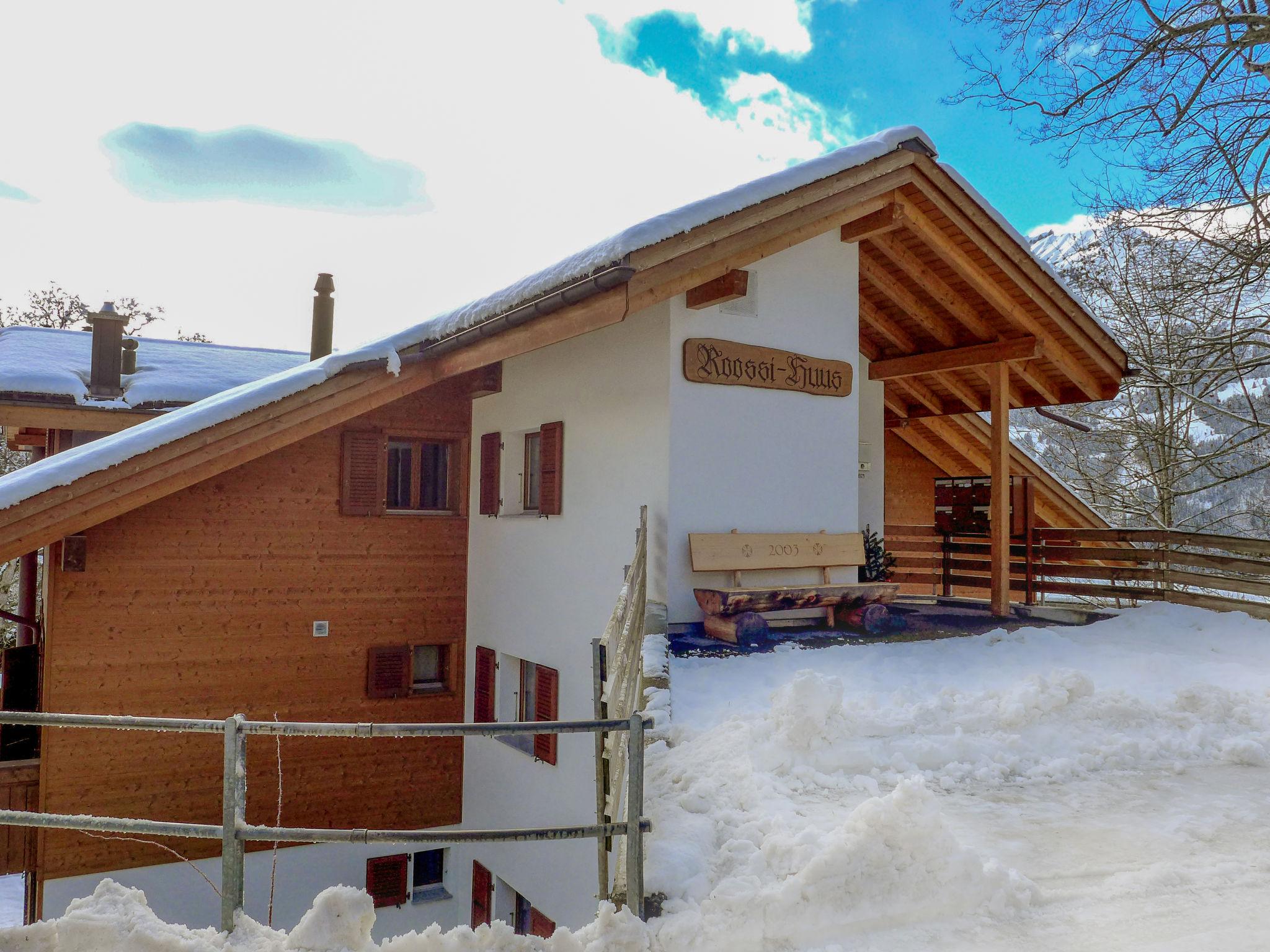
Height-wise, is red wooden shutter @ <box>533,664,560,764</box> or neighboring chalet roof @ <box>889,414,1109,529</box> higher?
neighboring chalet roof @ <box>889,414,1109,529</box>

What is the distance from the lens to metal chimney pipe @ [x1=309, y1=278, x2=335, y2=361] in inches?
591

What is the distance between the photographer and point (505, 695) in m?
10.8

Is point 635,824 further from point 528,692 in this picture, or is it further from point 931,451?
point 931,451

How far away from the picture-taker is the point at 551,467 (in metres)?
9.90

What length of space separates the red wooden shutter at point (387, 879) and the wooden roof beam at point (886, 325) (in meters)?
8.99

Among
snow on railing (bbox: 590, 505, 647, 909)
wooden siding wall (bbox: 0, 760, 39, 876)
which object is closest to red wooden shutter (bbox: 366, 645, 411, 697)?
wooden siding wall (bbox: 0, 760, 39, 876)

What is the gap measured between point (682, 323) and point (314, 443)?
16.5 ft

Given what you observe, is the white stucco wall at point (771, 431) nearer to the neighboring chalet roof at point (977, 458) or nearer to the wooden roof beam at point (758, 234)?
the wooden roof beam at point (758, 234)

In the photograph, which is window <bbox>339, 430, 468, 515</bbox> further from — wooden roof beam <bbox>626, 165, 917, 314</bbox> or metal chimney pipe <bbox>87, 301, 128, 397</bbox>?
wooden roof beam <bbox>626, 165, 917, 314</bbox>

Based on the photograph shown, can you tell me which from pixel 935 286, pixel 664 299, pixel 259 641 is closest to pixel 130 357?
pixel 259 641

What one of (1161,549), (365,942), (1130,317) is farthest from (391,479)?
(1130,317)

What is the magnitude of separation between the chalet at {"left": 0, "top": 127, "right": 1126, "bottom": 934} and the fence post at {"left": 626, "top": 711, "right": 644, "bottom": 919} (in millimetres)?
4111

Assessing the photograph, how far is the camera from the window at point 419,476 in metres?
11.3

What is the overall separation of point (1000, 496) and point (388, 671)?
784cm
